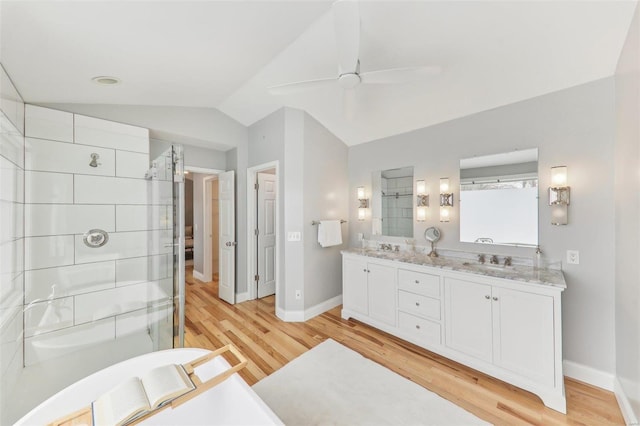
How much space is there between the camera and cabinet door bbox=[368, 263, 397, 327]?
271cm

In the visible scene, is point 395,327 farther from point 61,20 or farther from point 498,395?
point 61,20

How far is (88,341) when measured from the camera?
83.6 inches

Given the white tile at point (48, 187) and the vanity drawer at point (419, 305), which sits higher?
the white tile at point (48, 187)

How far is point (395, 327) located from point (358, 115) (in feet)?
8.25

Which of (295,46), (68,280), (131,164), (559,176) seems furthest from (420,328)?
(131,164)

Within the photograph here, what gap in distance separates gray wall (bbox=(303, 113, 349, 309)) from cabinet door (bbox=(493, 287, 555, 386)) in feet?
6.49

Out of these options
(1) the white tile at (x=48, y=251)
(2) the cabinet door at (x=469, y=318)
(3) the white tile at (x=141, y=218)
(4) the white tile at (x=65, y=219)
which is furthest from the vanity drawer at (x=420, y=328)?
(1) the white tile at (x=48, y=251)

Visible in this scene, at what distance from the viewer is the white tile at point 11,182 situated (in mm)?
Result: 1666

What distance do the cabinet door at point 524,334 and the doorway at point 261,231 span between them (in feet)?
8.83

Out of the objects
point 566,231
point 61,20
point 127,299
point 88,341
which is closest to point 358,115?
point 566,231

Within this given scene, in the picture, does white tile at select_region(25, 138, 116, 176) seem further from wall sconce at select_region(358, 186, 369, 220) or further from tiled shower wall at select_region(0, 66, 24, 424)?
wall sconce at select_region(358, 186, 369, 220)

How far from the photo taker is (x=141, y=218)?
2.56m

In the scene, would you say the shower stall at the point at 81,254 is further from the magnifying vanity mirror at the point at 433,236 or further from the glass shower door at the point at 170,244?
the magnifying vanity mirror at the point at 433,236

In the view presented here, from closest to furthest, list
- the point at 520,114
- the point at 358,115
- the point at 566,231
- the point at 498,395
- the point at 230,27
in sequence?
the point at 230,27 → the point at 498,395 → the point at 566,231 → the point at 520,114 → the point at 358,115
